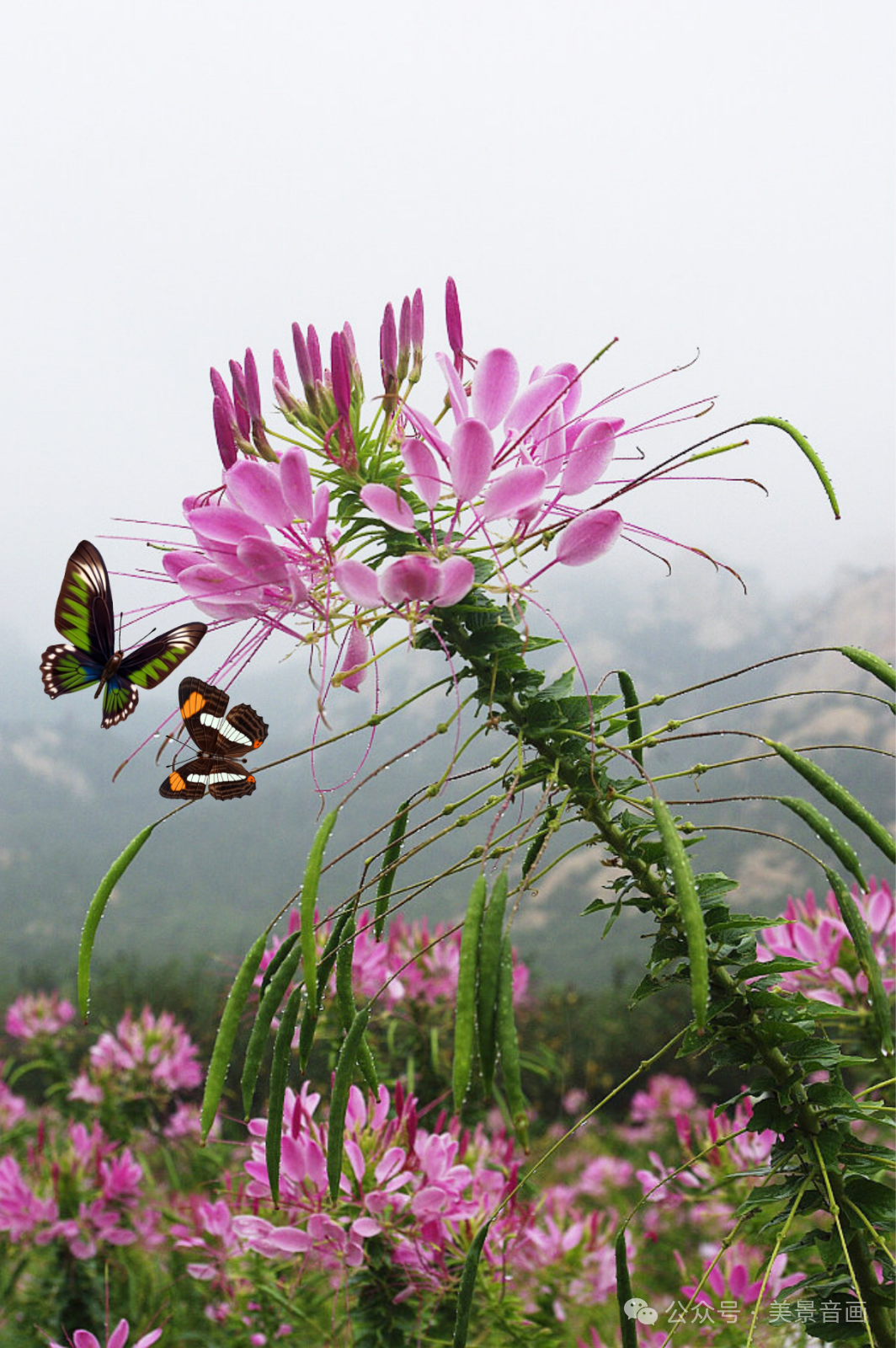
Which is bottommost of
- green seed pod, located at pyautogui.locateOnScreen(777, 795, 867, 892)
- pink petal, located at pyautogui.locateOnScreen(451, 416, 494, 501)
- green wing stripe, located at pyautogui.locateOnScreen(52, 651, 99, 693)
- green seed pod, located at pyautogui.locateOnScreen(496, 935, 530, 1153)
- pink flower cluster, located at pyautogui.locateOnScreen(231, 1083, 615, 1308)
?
pink flower cluster, located at pyautogui.locateOnScreen(231, 1083, 615, 1308)

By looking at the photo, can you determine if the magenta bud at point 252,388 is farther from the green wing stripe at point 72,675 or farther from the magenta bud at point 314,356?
the green wing stripe at point 72,675

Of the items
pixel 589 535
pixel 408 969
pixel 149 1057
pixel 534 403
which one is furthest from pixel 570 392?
pixel 149 1057

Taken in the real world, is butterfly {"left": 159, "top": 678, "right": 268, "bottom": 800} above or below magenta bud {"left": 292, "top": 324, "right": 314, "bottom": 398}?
below

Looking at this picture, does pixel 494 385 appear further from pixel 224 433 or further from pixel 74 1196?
pixel 74 1196

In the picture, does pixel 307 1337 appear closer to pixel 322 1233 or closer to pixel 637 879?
pixel 322 1233

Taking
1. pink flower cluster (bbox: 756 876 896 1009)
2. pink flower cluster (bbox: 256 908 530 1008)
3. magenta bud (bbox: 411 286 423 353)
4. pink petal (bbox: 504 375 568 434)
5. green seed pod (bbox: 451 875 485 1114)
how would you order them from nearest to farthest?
green seed pod (bbox: 451 875 485 1114)
pink petal (bbox: 504 375 568 434)
magenta bud (bbox: 411 286 423 353)
pink flower cluster (bbox: 756 876 896 1009)
pink flower cluster (bbox: 256 908 530 1008)

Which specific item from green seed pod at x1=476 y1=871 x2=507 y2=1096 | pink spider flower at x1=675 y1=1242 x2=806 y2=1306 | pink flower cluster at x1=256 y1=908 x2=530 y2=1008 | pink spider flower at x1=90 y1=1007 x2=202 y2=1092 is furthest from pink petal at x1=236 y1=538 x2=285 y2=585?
pink spider flower at x1=90 y1=1007 x2=202 y2=1092

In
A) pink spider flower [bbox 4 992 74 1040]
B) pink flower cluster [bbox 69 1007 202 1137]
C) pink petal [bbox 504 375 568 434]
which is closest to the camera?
pink petal [bbox 504 375 568 434]

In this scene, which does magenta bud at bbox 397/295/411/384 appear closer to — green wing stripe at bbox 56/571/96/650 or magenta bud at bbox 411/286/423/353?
magenta bud at bbox 411/286/423/353
